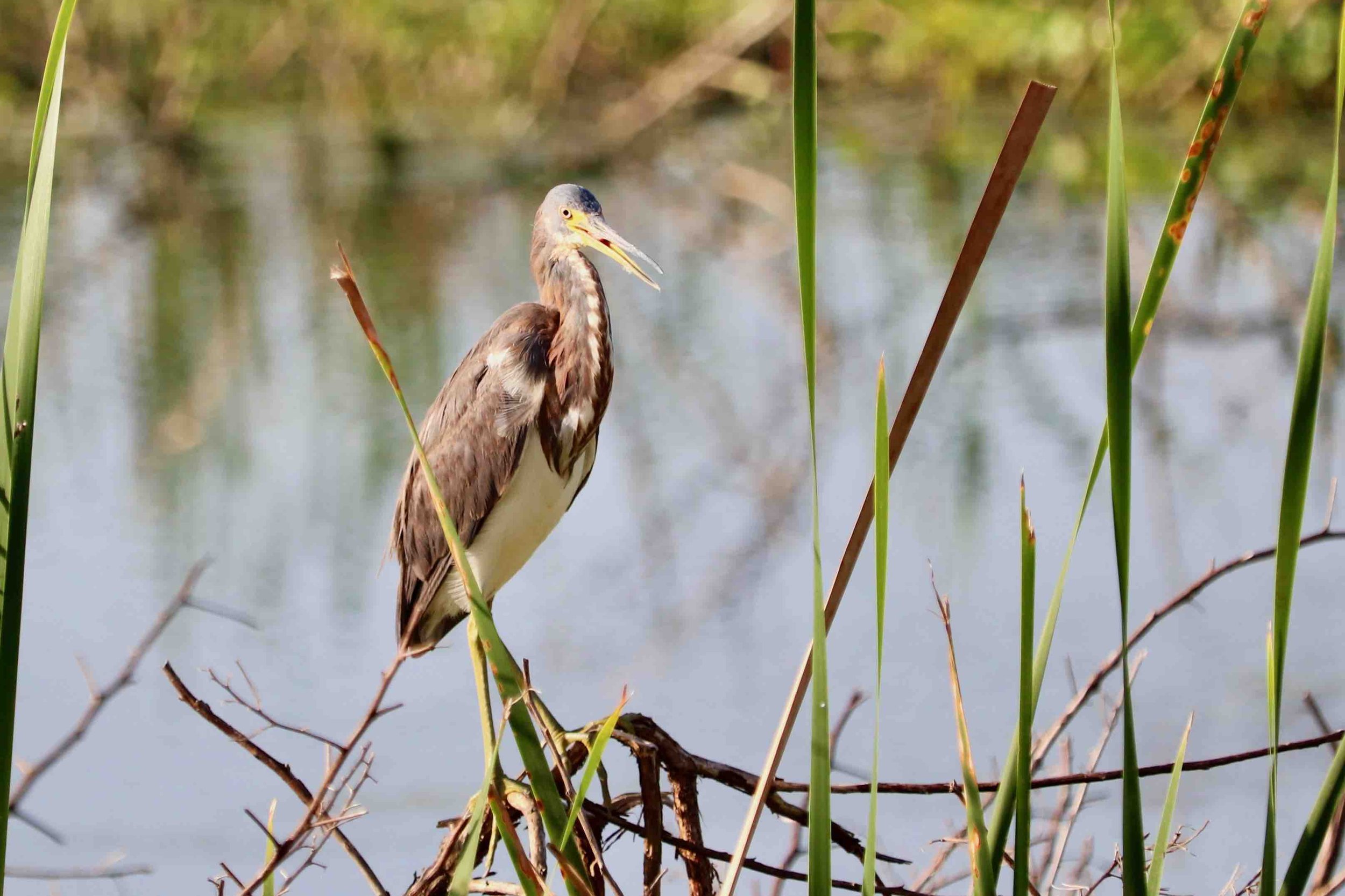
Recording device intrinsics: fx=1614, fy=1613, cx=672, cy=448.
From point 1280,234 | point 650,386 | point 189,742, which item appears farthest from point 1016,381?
point 189,742

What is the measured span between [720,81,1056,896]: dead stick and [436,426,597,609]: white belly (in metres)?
1.44

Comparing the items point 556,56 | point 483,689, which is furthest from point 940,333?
point 556,56

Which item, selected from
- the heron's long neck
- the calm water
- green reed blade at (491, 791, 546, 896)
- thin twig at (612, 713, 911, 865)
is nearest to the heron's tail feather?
the heron's long neck

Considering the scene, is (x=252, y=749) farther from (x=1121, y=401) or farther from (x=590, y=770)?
(x=1121, y=401)

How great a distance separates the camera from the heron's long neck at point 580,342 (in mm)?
2685

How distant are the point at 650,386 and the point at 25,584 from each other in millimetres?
2671

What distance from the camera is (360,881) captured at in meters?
3.60

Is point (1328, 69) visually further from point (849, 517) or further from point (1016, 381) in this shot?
point (849, 517)

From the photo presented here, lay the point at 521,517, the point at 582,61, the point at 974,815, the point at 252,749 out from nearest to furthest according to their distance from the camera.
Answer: the point at 974,815 → the point at 252,749 → the point at 521,517 → the point at 582,61

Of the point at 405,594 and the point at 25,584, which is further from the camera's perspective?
the point at 25,584

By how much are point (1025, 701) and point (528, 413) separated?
1.62 meters

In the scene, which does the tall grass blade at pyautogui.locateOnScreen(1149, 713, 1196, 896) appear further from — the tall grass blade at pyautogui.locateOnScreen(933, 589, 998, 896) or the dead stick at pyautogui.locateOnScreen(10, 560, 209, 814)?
the dead stick at pyautogui.locateOnScreen(10, 560, 209, 814)

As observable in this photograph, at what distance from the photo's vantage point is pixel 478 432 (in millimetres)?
2748

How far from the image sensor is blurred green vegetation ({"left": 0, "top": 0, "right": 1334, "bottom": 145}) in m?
11.1
